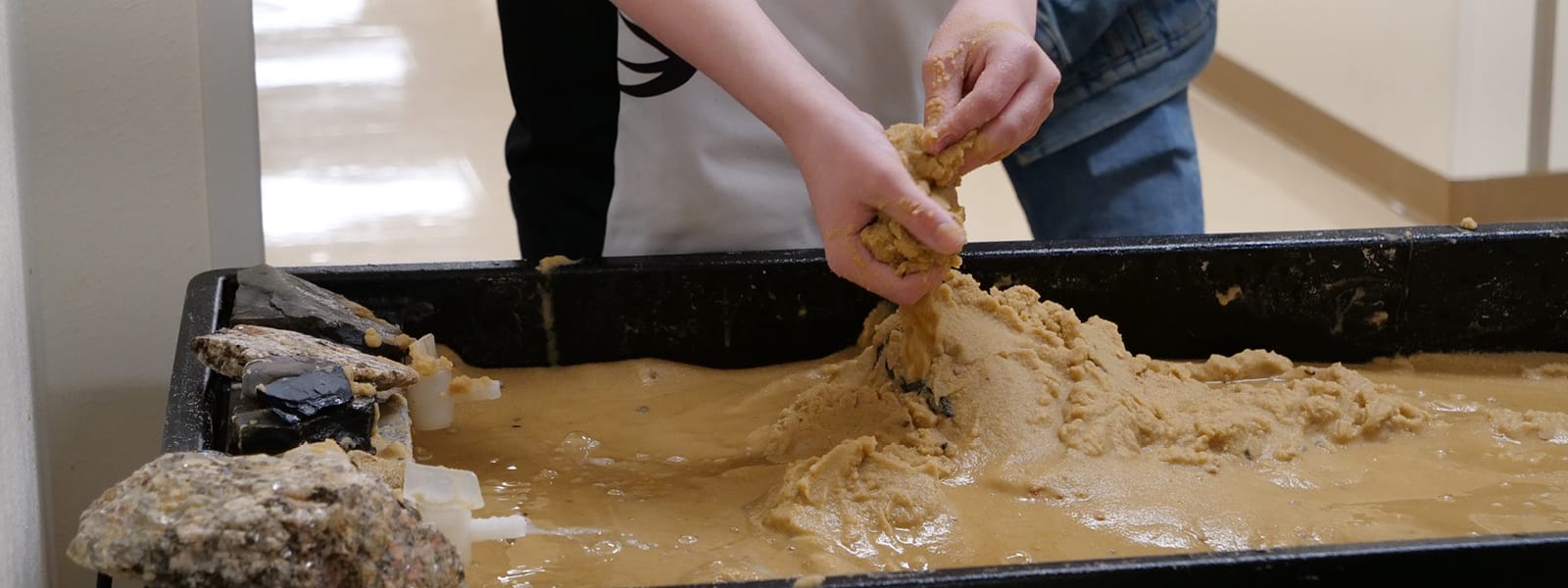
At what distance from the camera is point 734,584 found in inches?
30.0

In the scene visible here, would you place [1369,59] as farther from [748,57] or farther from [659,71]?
[748,57]

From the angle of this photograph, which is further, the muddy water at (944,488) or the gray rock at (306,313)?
the gray rock at (306,313)

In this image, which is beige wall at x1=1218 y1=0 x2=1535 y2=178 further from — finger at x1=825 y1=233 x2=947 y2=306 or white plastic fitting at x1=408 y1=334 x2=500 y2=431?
white plastic fitting at x1=408 y1=334 x2=500 y2=431

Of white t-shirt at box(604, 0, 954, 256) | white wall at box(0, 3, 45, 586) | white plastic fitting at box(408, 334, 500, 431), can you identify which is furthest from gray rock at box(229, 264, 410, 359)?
white t-shirt at box(604, 0, 954, 256)

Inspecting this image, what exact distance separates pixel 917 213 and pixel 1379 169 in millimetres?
2547

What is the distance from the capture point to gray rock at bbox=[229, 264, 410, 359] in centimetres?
112

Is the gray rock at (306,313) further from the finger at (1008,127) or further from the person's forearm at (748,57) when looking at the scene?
the finger at (1008,127)

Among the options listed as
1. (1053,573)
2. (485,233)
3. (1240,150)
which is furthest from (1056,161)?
(1240,150)

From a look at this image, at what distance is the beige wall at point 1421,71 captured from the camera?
9.16 feet

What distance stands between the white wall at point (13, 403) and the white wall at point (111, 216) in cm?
32

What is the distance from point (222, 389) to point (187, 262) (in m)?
0.45

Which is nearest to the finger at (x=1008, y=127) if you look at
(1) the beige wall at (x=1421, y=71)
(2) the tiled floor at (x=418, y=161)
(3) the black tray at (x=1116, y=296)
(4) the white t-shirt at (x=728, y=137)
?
(3) the black tray at (x=1116, y=296)

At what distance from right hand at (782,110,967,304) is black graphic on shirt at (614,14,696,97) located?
1.14 feet

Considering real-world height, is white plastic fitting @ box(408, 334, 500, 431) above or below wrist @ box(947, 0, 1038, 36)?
below
